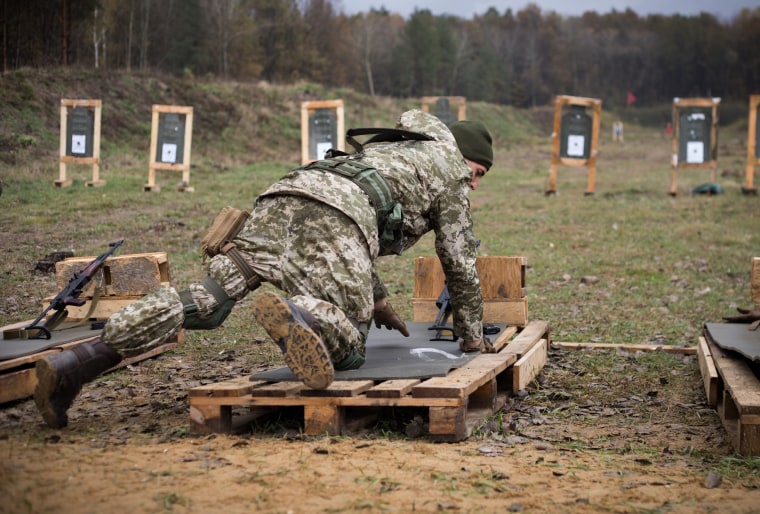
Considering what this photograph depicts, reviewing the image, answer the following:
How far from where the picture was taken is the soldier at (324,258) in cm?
435

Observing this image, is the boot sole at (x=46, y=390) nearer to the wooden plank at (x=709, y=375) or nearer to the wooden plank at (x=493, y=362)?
the wooden plank at (x=493, y=362)

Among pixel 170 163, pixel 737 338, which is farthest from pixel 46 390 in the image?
pixel 170 163

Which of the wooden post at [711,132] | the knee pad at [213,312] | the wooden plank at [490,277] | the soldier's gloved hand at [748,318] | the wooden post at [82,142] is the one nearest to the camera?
the knee pad at [213,312]

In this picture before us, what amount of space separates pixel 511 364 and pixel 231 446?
2153 mm

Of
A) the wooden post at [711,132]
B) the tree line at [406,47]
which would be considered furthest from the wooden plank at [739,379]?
the wooden post at [711,132]

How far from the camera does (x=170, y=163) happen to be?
698 inches

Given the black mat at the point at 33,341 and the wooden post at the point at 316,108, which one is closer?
the black mat at the point at 33,341

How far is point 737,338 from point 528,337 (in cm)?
145

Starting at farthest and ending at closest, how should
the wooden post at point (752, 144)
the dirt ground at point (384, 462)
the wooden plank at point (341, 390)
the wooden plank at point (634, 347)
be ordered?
the wooden post at point (752, 144) → the wooden plank at point (634, 347) → the wooden plank at point (341, 390) → the dirt ground at point (384, 462)

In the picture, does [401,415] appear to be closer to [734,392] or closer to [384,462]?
[384,462]

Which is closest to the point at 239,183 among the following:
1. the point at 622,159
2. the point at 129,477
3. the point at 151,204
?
the point at 151,204

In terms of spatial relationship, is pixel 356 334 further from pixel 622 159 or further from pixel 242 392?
pixel 622 159

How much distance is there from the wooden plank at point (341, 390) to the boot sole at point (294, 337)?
0.50ft

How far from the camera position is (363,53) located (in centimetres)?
7119
